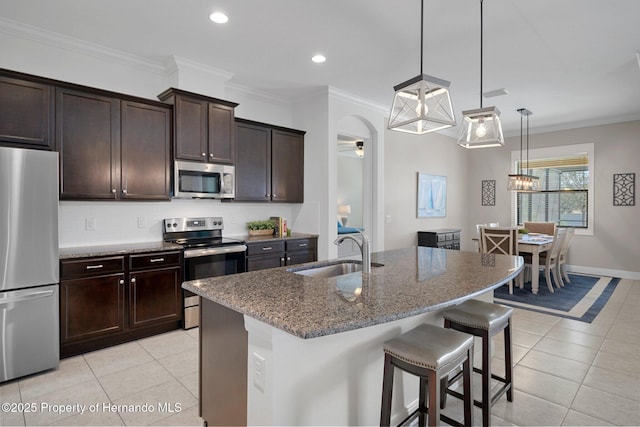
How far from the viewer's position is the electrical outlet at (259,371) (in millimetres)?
1414

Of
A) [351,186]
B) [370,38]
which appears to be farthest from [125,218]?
[351,186]

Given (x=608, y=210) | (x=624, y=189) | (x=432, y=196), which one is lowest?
(x=608, y=210)

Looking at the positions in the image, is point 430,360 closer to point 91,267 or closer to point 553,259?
point 91,267

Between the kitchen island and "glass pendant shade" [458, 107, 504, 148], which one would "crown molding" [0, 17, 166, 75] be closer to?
the kitchen island

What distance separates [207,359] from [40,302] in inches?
66.7

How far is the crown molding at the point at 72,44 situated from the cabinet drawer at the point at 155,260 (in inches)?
80.6

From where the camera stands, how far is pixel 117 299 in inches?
122

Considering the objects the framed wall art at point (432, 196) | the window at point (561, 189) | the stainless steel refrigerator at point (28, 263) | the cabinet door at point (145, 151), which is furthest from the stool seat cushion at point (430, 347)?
the window at point (561, 189)

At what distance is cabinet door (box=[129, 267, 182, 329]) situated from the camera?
320 cm

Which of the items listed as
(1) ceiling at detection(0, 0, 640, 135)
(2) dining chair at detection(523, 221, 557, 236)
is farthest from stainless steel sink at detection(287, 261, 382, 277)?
(2) dining chair at detection(523, 221, 557, 236)

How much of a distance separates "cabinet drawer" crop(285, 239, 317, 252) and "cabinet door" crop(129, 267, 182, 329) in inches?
56.2

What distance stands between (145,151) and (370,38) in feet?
8.15

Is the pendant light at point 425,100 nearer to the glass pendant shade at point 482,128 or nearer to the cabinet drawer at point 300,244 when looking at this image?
the glass pendant shade at point 482,128

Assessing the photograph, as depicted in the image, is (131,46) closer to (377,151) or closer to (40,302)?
(40,302)
